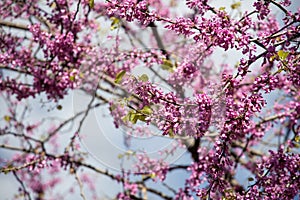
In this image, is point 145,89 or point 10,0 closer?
point 145,89

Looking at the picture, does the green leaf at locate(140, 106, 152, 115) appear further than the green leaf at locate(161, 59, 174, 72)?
No

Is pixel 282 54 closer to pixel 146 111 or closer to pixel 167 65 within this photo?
pixel 146 111

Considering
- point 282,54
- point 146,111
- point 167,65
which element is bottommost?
point 146,111

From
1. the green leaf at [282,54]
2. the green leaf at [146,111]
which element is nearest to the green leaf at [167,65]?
the green leaf at [146,111]

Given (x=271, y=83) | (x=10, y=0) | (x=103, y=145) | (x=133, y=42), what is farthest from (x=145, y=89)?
(x=10, y=0)

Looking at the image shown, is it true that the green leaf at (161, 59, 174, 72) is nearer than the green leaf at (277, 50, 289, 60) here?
No

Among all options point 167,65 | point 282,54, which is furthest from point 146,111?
point 167,65

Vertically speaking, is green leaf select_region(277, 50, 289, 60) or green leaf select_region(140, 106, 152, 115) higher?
green leaf select_region(277, 50, 289, 60)

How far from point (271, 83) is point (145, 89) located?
2.82 ft

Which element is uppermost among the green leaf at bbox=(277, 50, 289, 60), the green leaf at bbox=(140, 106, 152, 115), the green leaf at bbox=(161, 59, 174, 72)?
the green leaf at bbox=(161, 59, 174, 72)

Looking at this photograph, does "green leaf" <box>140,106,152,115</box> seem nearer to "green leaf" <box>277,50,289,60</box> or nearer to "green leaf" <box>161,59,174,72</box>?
"green leaf" <box>277,50,289,60</box>

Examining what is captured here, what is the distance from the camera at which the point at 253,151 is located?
22.7 ft

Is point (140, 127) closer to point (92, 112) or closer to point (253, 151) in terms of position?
point (92, 112)

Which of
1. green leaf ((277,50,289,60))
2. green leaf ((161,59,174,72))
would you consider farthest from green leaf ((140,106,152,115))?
green leaf ((161,59,174,72))
